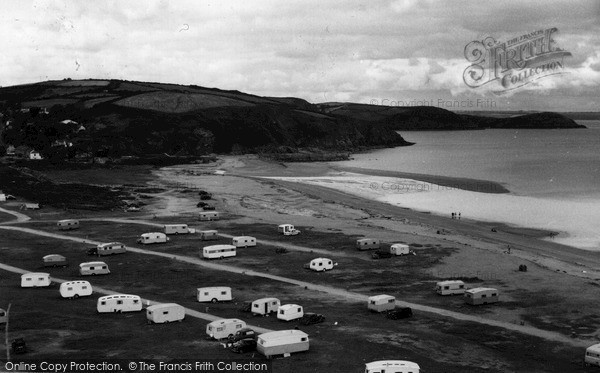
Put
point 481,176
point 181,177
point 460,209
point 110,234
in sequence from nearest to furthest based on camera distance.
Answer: point 110,234 → point 460,209 → point 181,177 → point 481,176

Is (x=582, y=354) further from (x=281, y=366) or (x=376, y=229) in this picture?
(x=376, y=229)

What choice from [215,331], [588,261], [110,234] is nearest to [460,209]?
[588,261]

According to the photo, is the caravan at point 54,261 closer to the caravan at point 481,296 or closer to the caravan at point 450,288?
the caravan at point 450,288

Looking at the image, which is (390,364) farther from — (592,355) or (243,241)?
(243,241)

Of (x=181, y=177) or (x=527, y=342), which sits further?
(x=181, y=177)

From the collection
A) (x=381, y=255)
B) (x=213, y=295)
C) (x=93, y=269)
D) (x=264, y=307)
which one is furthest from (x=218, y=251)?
(x=264, y=307)

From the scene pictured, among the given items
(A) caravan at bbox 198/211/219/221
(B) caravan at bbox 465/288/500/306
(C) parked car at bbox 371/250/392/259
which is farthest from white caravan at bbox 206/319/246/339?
(A) caravan at bbox 198/211/219/221
